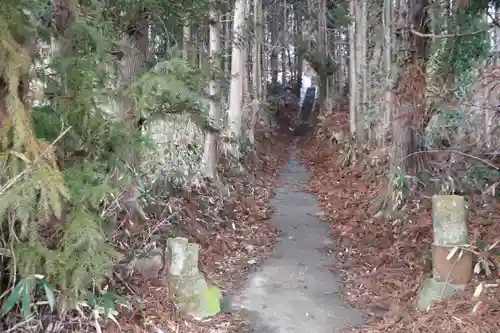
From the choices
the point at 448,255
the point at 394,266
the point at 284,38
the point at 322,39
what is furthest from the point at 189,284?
the point at 284,38

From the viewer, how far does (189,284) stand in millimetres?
5430

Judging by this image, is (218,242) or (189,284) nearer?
(189,284)

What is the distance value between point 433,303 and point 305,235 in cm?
408

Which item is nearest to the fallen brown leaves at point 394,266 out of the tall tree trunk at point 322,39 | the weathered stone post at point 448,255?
the weathered stone post at point 448,255

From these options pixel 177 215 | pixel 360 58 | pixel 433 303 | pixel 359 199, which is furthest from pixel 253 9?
pixel 433 303

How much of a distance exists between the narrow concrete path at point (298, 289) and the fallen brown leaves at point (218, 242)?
255 millimetres

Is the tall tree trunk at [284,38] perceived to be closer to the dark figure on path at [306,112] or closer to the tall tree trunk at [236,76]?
the dark figure on path at [306,112]

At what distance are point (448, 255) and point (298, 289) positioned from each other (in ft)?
6.52

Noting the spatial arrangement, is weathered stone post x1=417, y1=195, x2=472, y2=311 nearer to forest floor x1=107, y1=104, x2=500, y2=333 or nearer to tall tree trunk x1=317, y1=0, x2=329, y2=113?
forest floor x1=107, y1=104, x2=500, y2=333

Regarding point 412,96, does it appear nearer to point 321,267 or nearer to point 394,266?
point 394,266

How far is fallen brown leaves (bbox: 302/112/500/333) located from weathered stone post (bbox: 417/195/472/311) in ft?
0.42

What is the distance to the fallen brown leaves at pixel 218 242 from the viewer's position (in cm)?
491

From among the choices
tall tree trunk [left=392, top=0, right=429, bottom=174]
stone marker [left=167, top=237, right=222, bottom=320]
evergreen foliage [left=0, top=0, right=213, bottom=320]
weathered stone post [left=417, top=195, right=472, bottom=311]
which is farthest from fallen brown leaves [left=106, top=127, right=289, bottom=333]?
tall tree trunk [left=392, top=0, right=429, bottom=174]

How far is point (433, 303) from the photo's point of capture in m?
4.91
